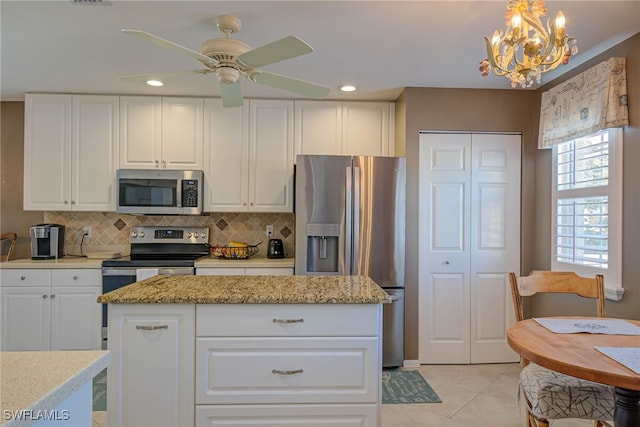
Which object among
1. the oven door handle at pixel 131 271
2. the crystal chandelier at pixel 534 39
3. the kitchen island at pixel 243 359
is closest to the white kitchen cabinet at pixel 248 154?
the oven door handle at pixel 131 271

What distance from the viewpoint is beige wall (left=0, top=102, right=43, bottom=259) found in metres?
3.53

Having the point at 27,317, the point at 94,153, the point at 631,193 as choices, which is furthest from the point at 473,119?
the point at 27,317

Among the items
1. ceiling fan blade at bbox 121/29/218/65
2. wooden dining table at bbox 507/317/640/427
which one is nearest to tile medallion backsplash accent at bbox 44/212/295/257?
ceiling fan blade at bbox 121/29/218/65

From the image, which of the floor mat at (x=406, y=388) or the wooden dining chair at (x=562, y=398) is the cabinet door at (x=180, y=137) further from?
the wooden dining chair at (x=562, y=398)

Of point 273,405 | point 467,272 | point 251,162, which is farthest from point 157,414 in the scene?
point 467,272

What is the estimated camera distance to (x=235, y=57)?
1.76m

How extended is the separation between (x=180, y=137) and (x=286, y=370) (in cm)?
259

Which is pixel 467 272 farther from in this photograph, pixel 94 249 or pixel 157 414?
pixel 94 249

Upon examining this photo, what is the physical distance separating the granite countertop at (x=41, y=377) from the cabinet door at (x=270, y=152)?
2.58 metres

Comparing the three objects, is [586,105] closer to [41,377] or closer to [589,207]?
[589,207]

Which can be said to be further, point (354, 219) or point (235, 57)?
point (354, 219)

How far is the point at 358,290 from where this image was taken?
170 centimetres

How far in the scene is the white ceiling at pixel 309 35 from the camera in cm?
189

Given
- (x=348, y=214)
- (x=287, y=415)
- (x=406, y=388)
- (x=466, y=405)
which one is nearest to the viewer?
(x=287, y=415)
